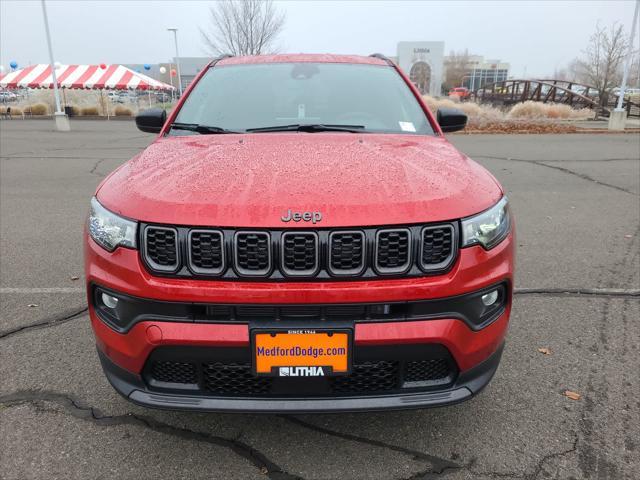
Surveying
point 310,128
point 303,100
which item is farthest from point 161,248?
point 303,100

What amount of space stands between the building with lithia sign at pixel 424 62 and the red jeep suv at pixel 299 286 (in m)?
94.0

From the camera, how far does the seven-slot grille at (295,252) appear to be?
72.3 inches

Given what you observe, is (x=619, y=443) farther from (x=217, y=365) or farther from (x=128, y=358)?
(x=128, y=358)

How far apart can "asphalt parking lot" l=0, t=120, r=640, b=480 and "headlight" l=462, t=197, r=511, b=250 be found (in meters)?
0.98

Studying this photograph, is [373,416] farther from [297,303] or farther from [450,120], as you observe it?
[450,120]

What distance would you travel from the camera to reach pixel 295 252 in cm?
184

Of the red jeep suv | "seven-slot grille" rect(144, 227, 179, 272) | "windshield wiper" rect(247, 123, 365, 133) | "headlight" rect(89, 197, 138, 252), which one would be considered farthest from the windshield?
"seven-slot grille" rect(144, 227, 179, 272)

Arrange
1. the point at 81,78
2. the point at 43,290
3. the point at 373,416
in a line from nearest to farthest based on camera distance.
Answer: the point at 373,416, the point at 43,290, the point at 81,78

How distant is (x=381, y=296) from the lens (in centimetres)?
183

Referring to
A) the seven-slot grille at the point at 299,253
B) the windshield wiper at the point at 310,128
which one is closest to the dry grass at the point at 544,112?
the windshield wiper at the point at 310,128

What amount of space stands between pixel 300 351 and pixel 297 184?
67 centimetres

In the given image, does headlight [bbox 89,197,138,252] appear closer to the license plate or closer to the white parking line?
the license plate

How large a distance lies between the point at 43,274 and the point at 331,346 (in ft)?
11.4

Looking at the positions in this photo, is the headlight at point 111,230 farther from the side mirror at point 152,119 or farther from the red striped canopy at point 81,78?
the red striped canopy at point 81,78
